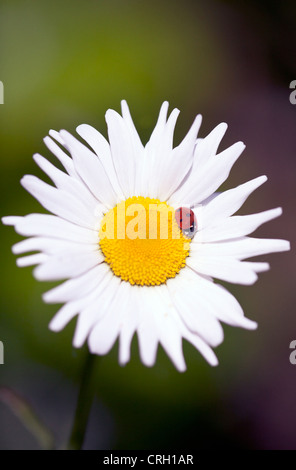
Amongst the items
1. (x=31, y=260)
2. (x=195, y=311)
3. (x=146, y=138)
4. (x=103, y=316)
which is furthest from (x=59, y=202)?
(x=146, y=138)

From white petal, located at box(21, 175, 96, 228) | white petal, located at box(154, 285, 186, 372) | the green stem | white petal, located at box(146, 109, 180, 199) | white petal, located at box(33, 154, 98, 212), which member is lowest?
the green stem

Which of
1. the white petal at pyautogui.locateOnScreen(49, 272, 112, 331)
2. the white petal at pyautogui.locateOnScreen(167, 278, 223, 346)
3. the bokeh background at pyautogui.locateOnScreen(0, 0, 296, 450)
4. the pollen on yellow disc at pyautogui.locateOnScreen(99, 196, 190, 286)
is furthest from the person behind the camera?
the bokeh background at pyautogui.locateOnScreen(0, 0, 296, 450)

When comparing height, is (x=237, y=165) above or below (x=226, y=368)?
above

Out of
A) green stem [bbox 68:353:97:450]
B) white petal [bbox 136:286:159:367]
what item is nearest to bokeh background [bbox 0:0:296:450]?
green stem [bbox 68:353:97:450]

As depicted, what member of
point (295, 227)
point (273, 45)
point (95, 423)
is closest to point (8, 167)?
point (95, 423)

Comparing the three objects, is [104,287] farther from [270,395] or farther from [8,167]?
[270,395]

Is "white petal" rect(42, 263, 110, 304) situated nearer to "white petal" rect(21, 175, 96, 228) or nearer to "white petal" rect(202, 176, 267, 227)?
"white petal" rect(21, 175, 96, 228)
